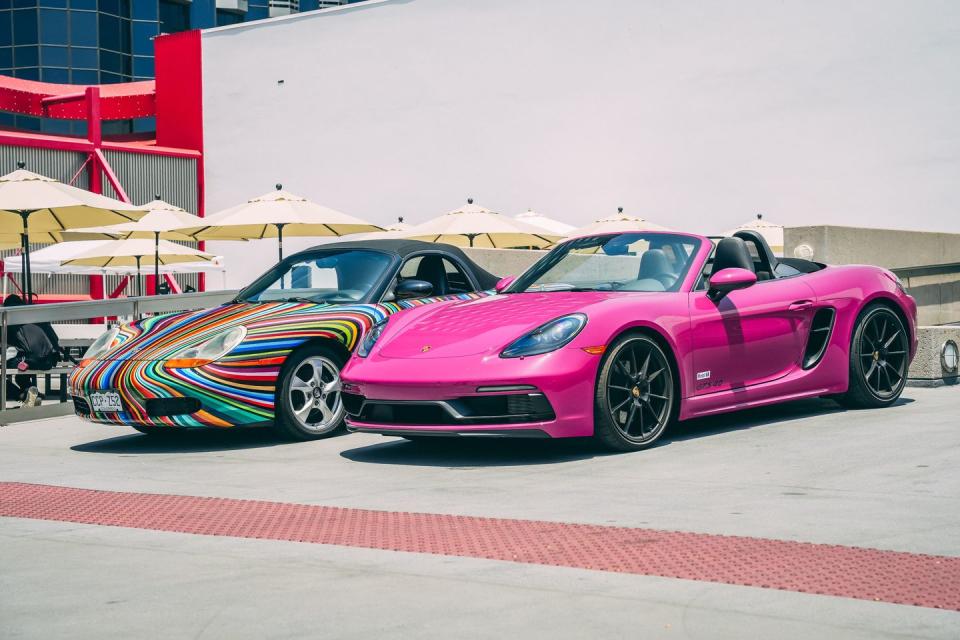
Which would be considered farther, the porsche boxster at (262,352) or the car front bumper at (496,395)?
the porsche boxster at (262,352)

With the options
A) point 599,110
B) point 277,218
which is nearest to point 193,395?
point 277,218

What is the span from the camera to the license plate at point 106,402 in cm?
818

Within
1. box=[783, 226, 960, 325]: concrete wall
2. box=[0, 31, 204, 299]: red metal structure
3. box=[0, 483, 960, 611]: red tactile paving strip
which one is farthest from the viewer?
box=[0, 31, 204, 299]: red metal structure

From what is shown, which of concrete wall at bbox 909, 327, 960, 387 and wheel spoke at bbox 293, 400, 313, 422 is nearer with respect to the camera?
wheel spoke at bbox 293, 400, 313, 422

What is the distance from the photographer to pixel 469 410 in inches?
271

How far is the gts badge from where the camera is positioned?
7.45 m

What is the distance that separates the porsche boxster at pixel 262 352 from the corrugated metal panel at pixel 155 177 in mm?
23745

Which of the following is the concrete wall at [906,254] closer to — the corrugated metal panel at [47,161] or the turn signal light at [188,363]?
the turn signal light at [188,363]

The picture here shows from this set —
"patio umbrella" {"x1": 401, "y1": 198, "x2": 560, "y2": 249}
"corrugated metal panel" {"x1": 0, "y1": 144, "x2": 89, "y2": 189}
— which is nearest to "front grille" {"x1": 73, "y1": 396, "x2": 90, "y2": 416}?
"patio umbrella" {"x1": 401, "y1": 198, "x2": 560, "y2": 249}

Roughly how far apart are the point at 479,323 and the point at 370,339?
79 cm

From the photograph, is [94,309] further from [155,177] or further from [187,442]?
[155,177]

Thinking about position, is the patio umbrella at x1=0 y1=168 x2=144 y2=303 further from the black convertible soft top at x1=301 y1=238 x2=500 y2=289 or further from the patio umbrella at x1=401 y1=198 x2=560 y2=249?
the black convertible soft top at x1=301 y1=238 x2=500 y2=289

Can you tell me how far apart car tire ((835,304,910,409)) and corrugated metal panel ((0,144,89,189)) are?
2393cm

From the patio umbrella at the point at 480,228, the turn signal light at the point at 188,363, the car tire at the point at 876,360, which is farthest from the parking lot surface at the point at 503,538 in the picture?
the patio umbrella at the point at 480,228
